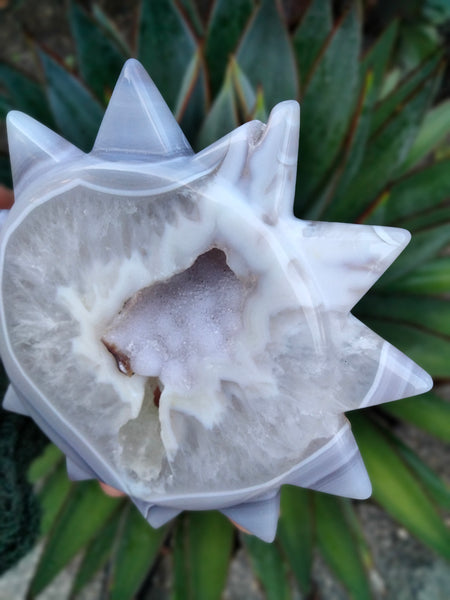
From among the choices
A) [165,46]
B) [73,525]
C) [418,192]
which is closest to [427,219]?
[418,192]

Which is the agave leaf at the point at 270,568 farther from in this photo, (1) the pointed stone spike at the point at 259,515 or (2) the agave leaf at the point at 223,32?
(2) the agave leaf at the point at 223,32

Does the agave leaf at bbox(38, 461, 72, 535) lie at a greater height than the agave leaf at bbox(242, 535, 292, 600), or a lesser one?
greater

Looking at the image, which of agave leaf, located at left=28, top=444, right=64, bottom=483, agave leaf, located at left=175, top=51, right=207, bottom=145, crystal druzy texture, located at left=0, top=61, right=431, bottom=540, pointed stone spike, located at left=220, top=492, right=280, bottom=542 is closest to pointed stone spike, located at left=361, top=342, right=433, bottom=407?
crystal druzy texture, located at left=0, top=61, right=431, bottom=540

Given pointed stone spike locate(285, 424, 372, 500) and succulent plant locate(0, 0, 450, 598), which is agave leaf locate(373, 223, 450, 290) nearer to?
succulent plant locate(0, 0, 450, 598)

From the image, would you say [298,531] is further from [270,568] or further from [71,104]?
[71,104]

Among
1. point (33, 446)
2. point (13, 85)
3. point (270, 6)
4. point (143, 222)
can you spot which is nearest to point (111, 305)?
point (143, 222)

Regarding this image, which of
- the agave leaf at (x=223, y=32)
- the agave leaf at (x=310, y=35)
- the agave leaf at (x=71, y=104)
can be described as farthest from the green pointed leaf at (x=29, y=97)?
the agave leaf at (x=310, y=35)
